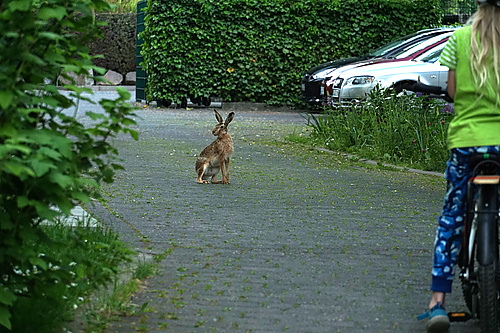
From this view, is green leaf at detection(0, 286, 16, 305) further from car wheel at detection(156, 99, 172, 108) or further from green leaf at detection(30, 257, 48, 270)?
car wheel at detection(156, 99, 172, 108)

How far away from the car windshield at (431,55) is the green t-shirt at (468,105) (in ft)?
38.0

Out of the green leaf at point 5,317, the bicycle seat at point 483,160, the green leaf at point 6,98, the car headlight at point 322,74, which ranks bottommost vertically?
the green leaf at point 5,317

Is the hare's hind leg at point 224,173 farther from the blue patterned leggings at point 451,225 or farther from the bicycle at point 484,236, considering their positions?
the bicycle at point 484,236

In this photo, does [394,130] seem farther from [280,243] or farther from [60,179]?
[60,179]

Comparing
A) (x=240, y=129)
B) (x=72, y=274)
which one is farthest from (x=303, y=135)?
(x=72, y=274)

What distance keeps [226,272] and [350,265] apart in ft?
2.85

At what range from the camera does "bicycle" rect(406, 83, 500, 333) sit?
149 inches

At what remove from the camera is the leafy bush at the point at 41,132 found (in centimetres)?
322

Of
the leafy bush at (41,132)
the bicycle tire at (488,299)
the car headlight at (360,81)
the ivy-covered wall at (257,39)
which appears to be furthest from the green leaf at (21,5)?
the ivy-covered wall at (257,39)

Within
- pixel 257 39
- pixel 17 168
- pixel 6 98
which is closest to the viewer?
pixel 17 168

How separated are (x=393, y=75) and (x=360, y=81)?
2.05 ft

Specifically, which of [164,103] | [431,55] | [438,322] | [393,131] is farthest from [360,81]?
[438,322]

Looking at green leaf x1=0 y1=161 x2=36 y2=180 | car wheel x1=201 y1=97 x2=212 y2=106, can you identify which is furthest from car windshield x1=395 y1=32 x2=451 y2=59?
green leaf x1=0 y1=161 x2=36 y2=180

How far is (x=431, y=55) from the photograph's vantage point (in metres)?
15.5
